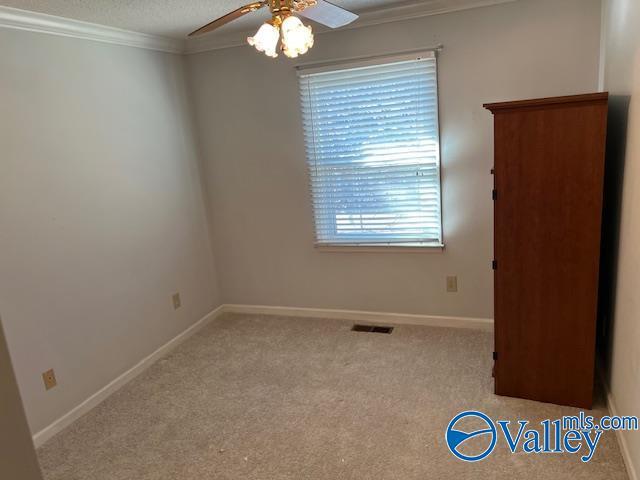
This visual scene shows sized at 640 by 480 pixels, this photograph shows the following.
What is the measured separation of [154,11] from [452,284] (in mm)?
2710

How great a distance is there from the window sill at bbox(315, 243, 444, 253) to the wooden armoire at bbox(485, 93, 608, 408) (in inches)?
37.6

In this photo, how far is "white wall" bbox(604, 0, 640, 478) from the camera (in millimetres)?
1815

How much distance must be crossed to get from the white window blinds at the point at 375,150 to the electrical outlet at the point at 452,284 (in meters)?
0.32

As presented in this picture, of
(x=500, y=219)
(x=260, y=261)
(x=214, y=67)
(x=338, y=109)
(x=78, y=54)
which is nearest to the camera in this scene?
(x=500, y=219)

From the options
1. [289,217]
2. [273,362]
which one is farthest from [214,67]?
[273,362]

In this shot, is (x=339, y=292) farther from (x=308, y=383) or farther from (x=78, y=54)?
(x=78, y=54)

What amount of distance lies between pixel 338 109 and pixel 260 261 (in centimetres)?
146

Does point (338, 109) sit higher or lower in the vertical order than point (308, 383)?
higher

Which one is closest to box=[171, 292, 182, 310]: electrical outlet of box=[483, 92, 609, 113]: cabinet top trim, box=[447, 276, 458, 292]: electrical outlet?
box=[447, 276, 458, 292]: electrical outlet

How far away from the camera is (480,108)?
9.98 ft

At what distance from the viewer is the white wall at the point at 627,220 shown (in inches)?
71.5

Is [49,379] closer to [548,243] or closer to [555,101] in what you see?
[548,243]

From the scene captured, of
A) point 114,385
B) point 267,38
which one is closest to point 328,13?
point 267,38

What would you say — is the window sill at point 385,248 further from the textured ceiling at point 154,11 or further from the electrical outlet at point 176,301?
the textured ceiling at point 154,11
